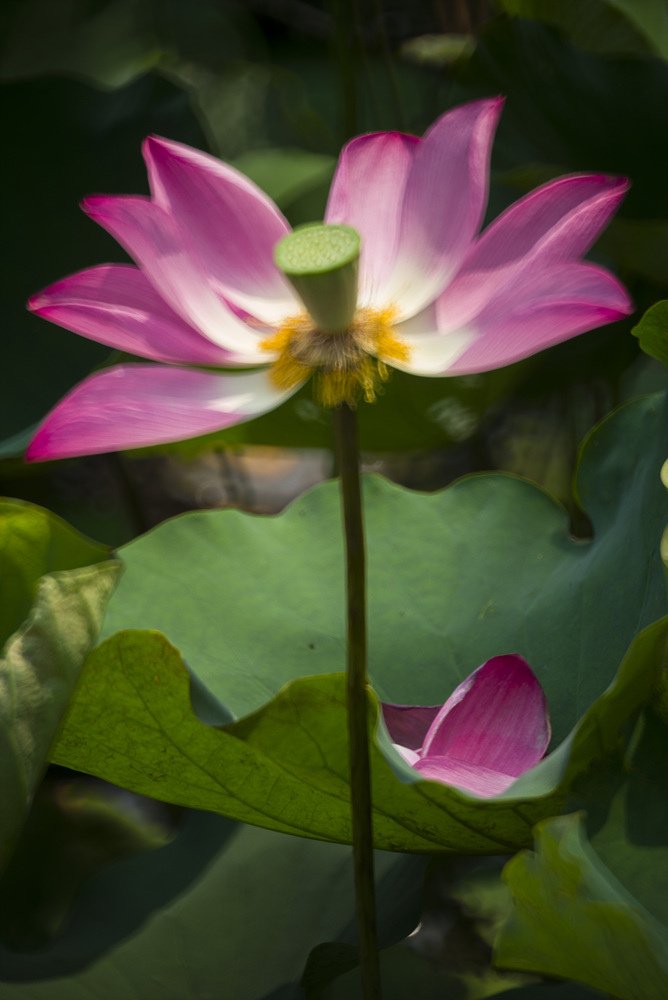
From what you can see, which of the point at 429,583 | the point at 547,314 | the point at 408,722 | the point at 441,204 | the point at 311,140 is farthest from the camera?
the point at 311,140

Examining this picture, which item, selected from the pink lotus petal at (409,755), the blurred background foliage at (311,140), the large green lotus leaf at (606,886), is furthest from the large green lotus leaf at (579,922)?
the blurred background foliage at (311,140)

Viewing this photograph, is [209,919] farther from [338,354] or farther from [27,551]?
[338,354]

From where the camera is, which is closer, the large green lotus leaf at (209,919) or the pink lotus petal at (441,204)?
the pink lotus petal at (441,204)

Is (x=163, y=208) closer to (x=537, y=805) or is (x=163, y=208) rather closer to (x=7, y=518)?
(x=7, y=518)

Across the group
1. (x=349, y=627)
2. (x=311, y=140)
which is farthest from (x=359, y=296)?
(x=311, y=140)

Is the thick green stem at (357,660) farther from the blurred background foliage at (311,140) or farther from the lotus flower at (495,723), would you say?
the blurred background foliage at (311,140)

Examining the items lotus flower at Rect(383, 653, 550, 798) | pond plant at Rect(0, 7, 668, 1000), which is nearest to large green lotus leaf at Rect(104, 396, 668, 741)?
pond plant at Rect(0, 7, 668, 1000)

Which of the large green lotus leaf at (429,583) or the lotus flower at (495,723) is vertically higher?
the lotus flower at (495,723)
